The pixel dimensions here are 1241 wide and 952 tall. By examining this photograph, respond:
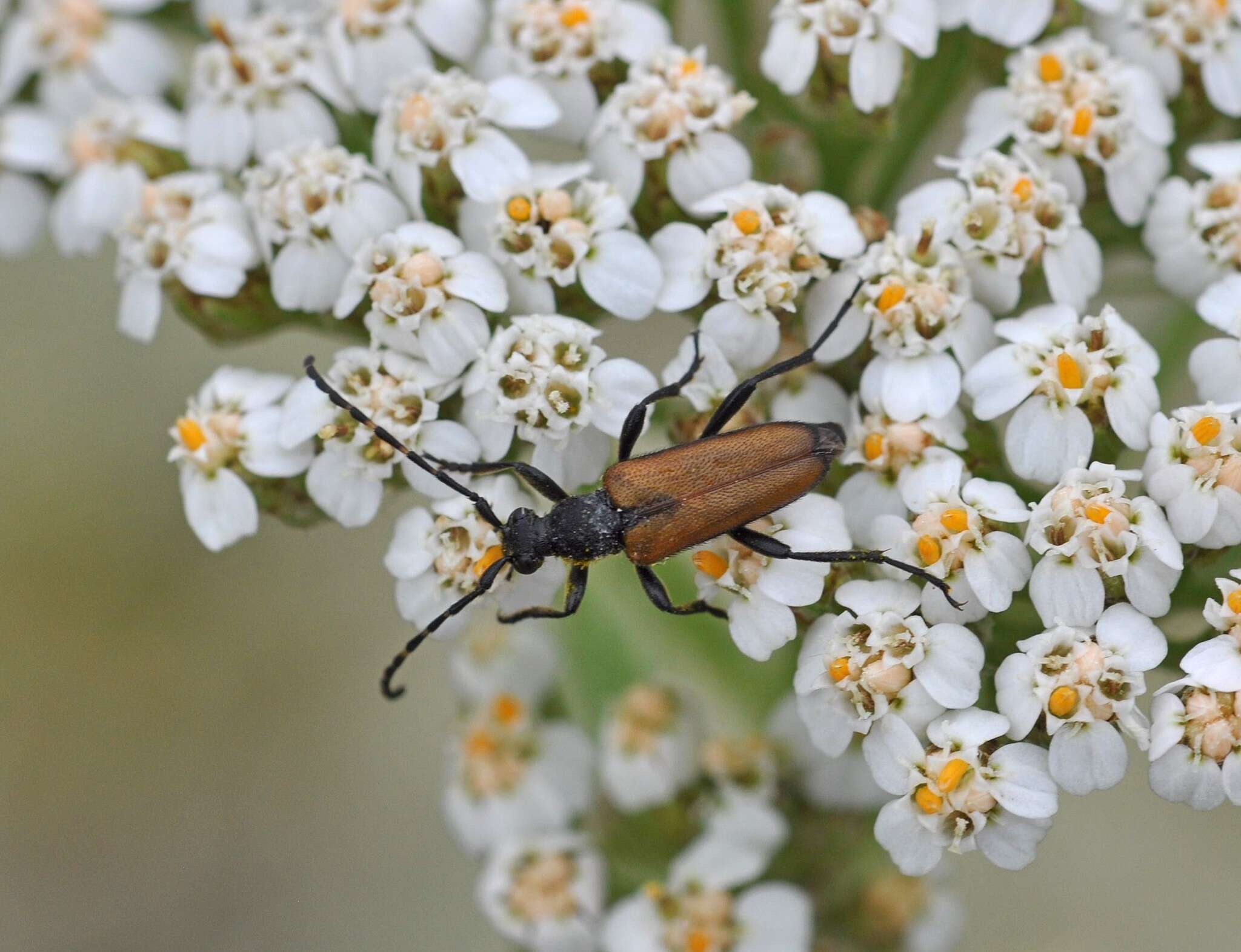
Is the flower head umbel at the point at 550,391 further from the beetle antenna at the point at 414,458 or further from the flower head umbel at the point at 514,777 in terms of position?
the flower head umbel at the point at 514,777

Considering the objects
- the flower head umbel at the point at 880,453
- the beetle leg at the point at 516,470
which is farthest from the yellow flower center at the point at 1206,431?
the beetle leg at the point at 516,470

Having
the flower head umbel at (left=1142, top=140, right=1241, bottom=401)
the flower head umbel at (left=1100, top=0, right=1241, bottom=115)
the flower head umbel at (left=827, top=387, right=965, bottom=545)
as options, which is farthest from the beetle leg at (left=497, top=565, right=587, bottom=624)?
the flower head umbel at (left=1100, top=0, right=1241, bottom=115)

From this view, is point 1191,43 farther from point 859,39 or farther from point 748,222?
point 748,222

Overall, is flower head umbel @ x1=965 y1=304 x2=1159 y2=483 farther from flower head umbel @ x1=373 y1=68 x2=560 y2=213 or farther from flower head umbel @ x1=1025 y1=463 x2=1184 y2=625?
flower head umbel @ x1=373 y1=68 x2=560 y2=213

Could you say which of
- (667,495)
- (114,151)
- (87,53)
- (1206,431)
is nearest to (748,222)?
(667,495)

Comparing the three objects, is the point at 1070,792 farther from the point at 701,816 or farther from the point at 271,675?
the point at 271,675
